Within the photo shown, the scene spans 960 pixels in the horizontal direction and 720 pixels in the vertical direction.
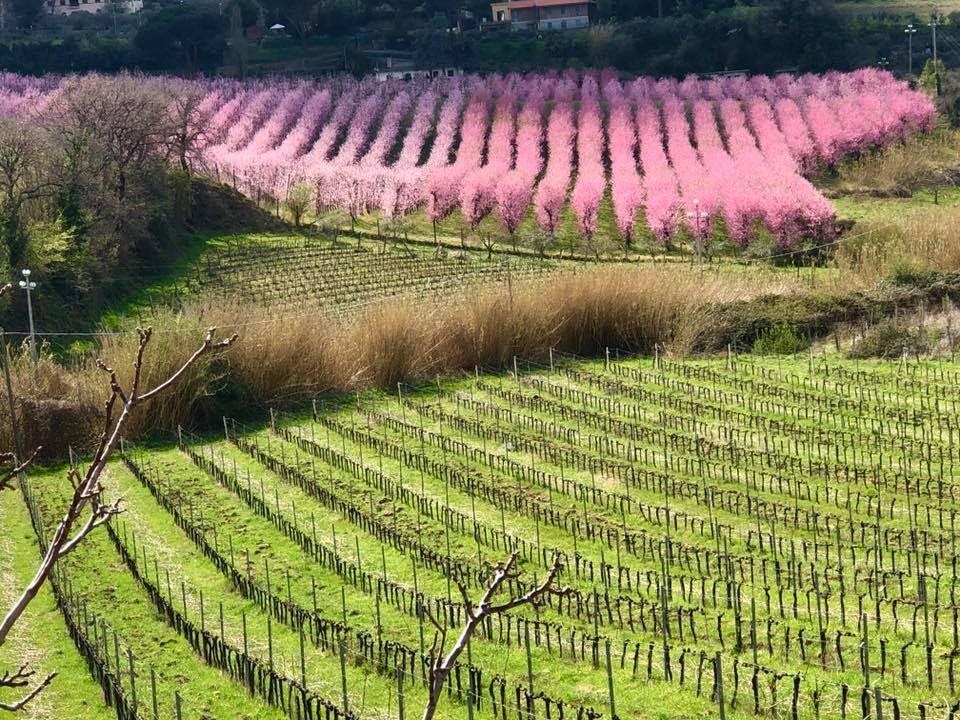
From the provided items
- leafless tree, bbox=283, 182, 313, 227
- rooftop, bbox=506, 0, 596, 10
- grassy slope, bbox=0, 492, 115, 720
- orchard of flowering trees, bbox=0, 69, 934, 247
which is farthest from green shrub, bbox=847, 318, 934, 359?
rooftop, bbox=506, 0, 596, 10

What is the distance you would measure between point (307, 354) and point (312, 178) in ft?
83.4

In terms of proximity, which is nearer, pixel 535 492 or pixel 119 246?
pixel 535 492

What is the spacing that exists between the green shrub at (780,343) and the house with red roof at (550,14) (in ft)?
174

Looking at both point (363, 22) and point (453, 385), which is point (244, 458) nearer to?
point (453, 385)

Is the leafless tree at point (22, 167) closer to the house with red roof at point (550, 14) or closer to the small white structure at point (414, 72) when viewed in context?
the small white structure at point (414, 72)

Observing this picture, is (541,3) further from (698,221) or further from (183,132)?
(698,221)

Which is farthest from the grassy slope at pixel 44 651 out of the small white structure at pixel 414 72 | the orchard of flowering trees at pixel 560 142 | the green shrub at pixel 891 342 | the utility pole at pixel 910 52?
the small white structure at pixel 414 72

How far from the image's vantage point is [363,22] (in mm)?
75812

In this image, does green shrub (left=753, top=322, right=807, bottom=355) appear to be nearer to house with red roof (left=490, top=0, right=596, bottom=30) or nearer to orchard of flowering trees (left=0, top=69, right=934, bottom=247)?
orchard of flowering trees (left=0, top=69, right=934, bottom=247)

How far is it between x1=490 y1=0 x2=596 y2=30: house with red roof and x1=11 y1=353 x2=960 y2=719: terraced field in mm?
56239

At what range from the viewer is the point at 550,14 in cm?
7719

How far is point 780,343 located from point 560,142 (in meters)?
29.5

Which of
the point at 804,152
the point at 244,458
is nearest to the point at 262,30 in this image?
the point at 804,152

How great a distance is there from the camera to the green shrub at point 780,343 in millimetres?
26266
